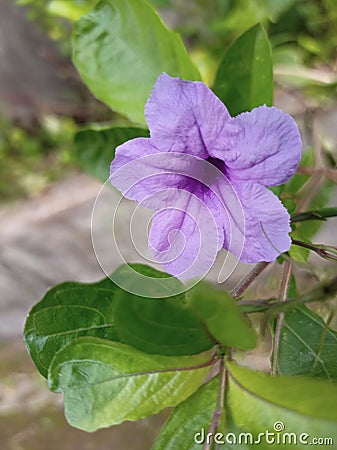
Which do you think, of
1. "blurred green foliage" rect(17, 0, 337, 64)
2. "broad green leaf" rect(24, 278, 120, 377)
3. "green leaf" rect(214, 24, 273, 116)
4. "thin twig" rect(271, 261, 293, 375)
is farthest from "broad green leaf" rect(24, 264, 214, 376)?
"blurred green foliage" rect(17, 0, 337, 64)

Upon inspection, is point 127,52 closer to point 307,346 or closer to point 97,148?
point 97,148

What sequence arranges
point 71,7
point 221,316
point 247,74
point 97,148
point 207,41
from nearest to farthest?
point 221,316, point 247,74, point 97,148, point 71,7, point 207,41

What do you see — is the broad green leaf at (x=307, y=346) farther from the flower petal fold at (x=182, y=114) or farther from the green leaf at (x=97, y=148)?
the green leaf at (x=97, y=148)

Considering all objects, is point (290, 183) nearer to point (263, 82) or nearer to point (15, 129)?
point (263, 82)

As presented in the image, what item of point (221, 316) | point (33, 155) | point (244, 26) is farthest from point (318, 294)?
point (33, 155)

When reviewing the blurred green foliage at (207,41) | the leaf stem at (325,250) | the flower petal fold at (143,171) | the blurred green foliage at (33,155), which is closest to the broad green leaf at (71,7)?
the blurred green foliage at (207,41)

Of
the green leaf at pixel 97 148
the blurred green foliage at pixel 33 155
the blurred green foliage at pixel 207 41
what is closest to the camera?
the green leaf at pixel 97 148

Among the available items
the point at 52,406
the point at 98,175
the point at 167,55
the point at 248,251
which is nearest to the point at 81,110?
the point at 52,406
